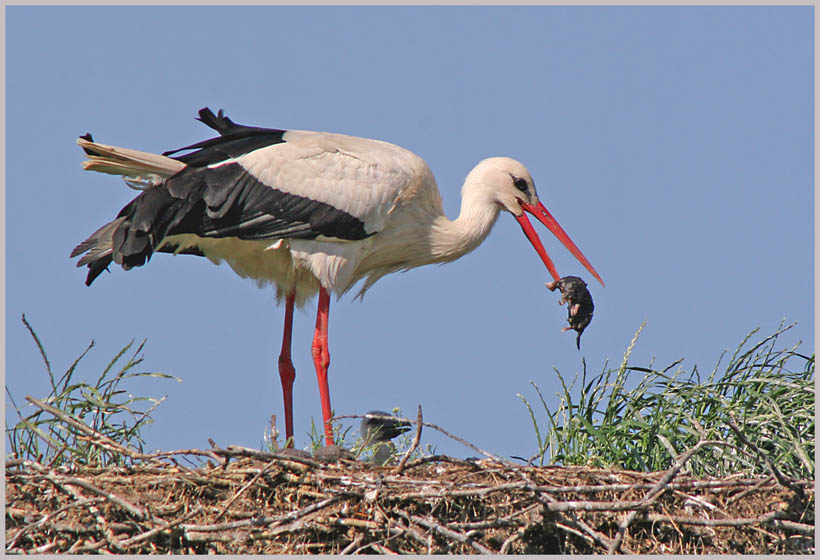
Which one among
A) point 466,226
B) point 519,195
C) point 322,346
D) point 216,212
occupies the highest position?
point 519,195

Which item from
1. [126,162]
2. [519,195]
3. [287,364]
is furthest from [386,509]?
[519,195]

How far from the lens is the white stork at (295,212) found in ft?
26.1

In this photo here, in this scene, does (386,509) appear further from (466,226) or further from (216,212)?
(466,226)

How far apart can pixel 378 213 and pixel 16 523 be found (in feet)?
10.7

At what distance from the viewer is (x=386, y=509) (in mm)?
6160

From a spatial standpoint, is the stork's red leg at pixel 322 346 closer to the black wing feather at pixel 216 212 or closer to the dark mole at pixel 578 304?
the black wing feather at pixel 216 212

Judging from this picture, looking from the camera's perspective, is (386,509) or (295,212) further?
(295,212)

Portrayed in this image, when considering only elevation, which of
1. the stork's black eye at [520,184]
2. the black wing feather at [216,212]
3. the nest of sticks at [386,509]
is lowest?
the nest of sticks at [386,509]

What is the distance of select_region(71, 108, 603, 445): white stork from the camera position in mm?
7965

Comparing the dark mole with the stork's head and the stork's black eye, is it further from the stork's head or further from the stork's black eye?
the stork's black eye

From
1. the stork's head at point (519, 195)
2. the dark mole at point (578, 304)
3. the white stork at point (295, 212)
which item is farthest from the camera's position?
the stork's head at point (519, 195)

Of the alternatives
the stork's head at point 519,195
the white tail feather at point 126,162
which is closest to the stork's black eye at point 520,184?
the stork's head at point 519,195

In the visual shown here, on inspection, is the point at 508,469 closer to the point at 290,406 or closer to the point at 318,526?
the point at 318,526

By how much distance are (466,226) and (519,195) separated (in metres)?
0.48
